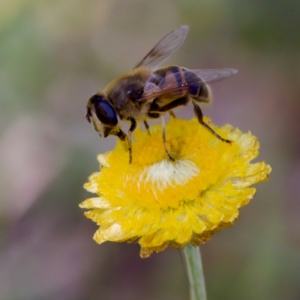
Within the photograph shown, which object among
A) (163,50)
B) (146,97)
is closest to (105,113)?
(146,97)

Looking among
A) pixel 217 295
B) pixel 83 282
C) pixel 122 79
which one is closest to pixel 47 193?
pixel 83 282

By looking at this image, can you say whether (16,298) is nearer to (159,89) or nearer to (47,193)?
(47,193)

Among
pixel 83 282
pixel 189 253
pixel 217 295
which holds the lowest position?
pixel 217 295

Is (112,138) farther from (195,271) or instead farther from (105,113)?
(195,271)

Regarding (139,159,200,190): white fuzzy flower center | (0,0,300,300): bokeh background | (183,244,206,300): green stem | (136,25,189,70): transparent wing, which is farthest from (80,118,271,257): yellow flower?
(0,0,300,300): bokeh background

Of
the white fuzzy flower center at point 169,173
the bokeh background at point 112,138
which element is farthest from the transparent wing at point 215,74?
the bokeh background at point 112,138

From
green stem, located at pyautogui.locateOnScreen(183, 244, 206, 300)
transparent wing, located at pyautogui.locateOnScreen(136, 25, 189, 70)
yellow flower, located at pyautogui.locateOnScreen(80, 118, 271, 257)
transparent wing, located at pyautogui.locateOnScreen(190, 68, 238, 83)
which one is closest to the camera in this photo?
yellow flower, located at pyautogui.locateOnScreen(80, 118, 271, 257)

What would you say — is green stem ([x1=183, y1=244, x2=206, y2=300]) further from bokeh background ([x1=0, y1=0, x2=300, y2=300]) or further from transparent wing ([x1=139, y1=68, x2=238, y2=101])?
bokeh background ([x1=0, y1=0, x2=300, y2=300])
